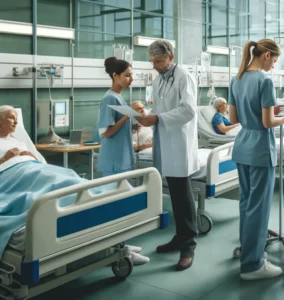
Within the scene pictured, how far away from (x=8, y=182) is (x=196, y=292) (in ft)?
4.26

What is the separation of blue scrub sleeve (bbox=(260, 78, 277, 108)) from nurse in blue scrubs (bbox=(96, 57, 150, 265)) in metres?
0.99

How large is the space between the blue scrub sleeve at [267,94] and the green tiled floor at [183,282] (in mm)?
1085

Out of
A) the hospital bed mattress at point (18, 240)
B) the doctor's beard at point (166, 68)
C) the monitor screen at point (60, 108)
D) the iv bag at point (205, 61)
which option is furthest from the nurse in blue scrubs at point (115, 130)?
the iv bag at point (205, 61)

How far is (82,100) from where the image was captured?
549cm

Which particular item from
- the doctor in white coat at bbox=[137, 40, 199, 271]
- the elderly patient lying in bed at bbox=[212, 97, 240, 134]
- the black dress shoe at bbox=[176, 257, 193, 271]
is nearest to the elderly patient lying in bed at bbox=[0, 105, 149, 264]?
the black dress shoe at bbox=[176, 257, 193, 271]

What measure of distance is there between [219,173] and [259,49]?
133 cm

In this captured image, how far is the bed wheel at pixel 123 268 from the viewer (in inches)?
113

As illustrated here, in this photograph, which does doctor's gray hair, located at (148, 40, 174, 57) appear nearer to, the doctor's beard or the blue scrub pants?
the doctor's beard

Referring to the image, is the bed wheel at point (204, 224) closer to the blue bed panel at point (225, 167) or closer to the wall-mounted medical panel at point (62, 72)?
the blue bed panel at point (225, 167)

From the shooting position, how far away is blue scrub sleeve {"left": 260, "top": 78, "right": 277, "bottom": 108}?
2.66m

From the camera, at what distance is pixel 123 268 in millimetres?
2893

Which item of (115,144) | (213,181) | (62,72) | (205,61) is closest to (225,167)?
(213,181)

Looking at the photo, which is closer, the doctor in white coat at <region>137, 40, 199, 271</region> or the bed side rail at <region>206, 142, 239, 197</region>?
the doctor in white coat at <region>137, 40, 199, 271</region>

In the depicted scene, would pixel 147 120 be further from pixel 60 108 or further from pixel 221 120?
pixel 221 120
